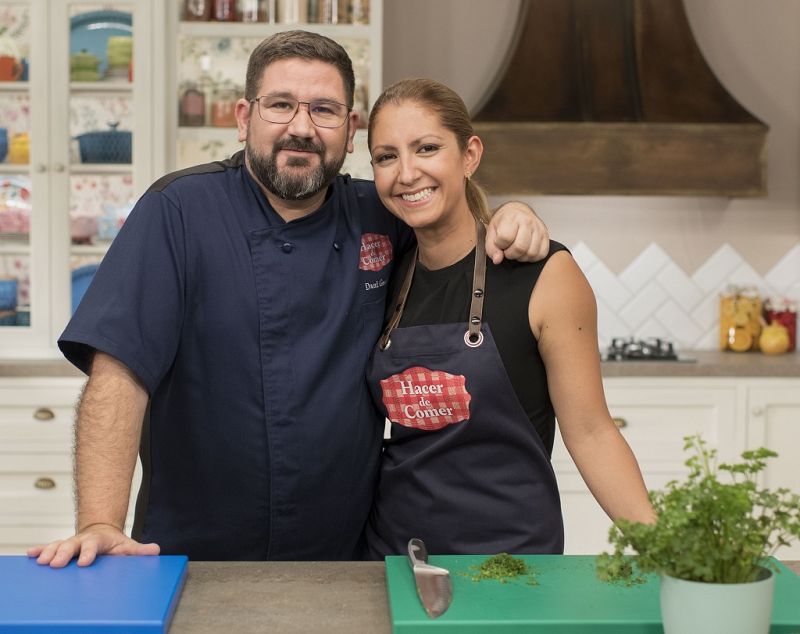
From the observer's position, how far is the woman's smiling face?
69.6 inches

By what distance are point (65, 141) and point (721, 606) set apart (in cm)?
322

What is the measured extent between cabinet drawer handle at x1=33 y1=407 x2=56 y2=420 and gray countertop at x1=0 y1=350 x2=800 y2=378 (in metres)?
0.12

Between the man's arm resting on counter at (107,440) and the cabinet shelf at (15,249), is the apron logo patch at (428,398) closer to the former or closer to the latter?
the man's arm resting on counter at (107,440)

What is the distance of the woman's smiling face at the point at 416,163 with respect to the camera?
1.77 m

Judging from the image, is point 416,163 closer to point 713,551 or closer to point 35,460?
point 713,551

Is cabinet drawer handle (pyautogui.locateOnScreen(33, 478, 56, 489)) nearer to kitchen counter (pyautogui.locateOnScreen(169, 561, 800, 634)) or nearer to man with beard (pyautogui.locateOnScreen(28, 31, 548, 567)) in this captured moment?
man with beard (pyautogui.locateOnScreen(28, 31, 548, 567))

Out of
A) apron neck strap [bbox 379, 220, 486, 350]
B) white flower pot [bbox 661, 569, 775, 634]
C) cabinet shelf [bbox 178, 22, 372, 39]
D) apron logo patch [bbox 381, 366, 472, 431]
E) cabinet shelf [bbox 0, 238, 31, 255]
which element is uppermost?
cabinet shelf [bbox 178, 22, 372, 39]

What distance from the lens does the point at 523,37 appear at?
13.0 ft

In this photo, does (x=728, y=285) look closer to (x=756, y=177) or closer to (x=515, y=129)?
(x=756, y=177)

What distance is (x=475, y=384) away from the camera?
171cm

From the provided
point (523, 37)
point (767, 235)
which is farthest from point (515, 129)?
point (767, 235)

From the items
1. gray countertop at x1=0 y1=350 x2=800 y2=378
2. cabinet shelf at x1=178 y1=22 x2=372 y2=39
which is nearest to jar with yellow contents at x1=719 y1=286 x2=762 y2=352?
gray countertop at x1=0 y1=350 x2=800 y2=378

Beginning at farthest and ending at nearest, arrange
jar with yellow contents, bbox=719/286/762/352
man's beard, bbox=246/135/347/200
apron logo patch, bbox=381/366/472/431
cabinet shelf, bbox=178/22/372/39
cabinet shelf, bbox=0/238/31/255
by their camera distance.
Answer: jar with yellow contents, bbox=719/286/762/352 < cabinet shelf, bbox=0/238/31/255 < cabinet shelf, bbox=178/22/372/39 < man's beard, bbox=246/135/347/200 < apron logo patch, bbox=381/366/472/431

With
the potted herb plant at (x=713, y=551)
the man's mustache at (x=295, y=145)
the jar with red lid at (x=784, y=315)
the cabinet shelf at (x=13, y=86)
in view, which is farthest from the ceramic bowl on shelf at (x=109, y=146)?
the potted herb plant at (x=713, y=551)
